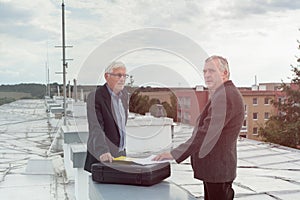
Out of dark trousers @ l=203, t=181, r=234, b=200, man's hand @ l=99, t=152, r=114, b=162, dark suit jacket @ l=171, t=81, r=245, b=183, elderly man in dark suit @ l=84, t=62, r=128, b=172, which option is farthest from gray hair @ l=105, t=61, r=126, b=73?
dark trousers @ l=203, t=181, r=234, b=200

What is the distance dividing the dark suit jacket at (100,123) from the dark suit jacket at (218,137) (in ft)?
1.51

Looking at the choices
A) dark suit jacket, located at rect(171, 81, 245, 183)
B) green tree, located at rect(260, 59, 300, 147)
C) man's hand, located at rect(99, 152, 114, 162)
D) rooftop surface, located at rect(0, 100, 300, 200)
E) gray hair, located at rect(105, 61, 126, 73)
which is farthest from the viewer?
green tree, located at rect(260, 59, 300, 147)

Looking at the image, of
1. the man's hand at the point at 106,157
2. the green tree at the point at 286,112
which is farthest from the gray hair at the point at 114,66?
the green tree at the point at 286,112

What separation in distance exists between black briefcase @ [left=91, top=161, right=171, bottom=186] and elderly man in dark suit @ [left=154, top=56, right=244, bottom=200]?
0.10m

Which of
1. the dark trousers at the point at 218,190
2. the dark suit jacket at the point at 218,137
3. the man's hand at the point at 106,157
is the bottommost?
the dark trousers at the point at 218,190

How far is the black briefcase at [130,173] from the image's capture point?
143 cm

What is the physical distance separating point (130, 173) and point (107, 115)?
1.36 feet

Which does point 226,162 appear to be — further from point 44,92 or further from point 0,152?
point 44,92

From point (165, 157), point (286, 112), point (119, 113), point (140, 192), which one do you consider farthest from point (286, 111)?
point (140, 192)

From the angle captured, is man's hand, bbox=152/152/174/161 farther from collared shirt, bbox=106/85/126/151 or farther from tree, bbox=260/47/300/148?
tree, bbox=260/47/300/148

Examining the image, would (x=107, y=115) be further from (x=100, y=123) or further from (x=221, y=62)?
(x=221, y=62)

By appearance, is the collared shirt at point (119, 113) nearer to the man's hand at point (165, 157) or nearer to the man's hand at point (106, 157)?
the man's hand at point (106, 157)

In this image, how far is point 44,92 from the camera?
11.7 meters

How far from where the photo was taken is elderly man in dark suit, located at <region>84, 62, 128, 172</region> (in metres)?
1.71
